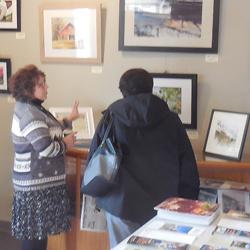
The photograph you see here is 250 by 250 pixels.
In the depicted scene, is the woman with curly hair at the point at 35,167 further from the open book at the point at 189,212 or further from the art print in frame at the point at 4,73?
the open book at the point at 189,212

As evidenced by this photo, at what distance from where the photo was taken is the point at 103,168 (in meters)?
2.41

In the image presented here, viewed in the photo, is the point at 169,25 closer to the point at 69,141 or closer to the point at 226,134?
the point at 226,134

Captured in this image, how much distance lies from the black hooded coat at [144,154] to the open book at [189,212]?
470 mm

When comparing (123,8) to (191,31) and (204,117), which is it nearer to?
(191,31)

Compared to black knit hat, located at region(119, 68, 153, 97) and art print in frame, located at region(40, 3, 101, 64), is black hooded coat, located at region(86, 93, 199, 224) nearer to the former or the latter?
black knit hat, located at region(119, 68, 153, 97)

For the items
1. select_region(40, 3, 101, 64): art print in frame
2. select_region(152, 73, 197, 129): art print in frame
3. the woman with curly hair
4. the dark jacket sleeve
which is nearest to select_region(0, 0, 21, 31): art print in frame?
select_region(40, 3, 101, 64): art print in frame

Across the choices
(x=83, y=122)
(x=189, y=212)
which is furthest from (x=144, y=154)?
(x=83, y=122)

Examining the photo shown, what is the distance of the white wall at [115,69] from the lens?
10.5 ft

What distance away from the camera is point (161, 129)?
7.91ft

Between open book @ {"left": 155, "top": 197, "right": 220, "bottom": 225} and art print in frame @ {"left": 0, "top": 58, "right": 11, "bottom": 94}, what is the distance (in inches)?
89.5

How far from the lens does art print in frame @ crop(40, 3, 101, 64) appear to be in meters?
3.50

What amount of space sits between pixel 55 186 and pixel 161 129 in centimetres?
87

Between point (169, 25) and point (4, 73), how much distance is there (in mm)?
1374

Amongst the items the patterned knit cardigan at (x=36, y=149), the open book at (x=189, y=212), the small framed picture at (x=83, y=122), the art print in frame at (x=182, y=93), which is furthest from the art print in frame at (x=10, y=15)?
the open book at (x=189, y=212)
